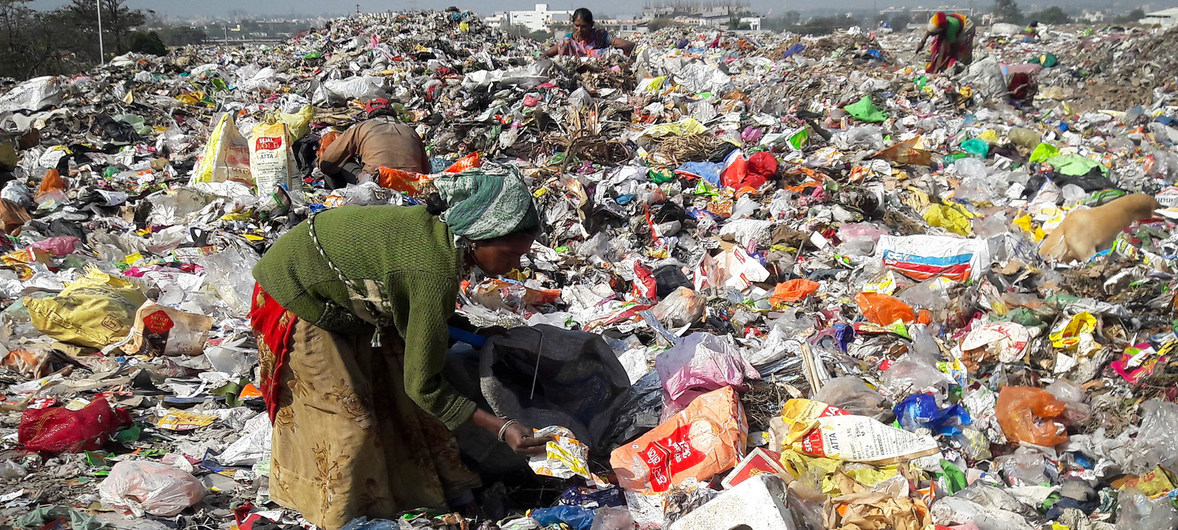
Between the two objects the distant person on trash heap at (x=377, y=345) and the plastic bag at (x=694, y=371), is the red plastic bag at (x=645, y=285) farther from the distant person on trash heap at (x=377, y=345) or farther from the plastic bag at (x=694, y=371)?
the distant person on trash heap at (x=377, y=345)

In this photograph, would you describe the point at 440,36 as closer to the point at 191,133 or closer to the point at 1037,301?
the point at 191,133

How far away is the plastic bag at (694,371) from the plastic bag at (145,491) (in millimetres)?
1606

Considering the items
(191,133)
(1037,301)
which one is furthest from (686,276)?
(191,133)

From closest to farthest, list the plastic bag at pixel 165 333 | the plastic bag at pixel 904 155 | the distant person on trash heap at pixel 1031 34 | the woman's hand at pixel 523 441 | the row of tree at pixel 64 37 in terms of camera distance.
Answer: the woman's hand at pixel 523 441
the plastic bag at pixel 165 333
the plastic bag at pixel 904 155
the distant person on trash heap at pixel 1031 34
the row of tree at pixel 64 37

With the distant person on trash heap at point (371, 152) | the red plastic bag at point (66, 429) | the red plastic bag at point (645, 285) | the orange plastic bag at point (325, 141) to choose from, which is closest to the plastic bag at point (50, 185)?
the orange plastic bag at point (325, 141)

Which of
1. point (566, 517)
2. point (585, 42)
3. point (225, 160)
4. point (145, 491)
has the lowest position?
point (566, 517)

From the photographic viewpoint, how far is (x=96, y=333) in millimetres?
3266

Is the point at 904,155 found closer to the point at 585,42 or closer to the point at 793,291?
the point at 793,291

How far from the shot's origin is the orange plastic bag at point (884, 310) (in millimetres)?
3504

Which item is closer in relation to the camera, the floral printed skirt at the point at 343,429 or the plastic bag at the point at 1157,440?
the floral printed skirt at the point at 343,429

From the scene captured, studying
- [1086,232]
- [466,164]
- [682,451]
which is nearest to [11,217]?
[466,164]

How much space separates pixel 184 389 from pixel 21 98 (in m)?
6.41

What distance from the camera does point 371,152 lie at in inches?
197

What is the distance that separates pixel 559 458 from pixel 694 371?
2.88 ft
